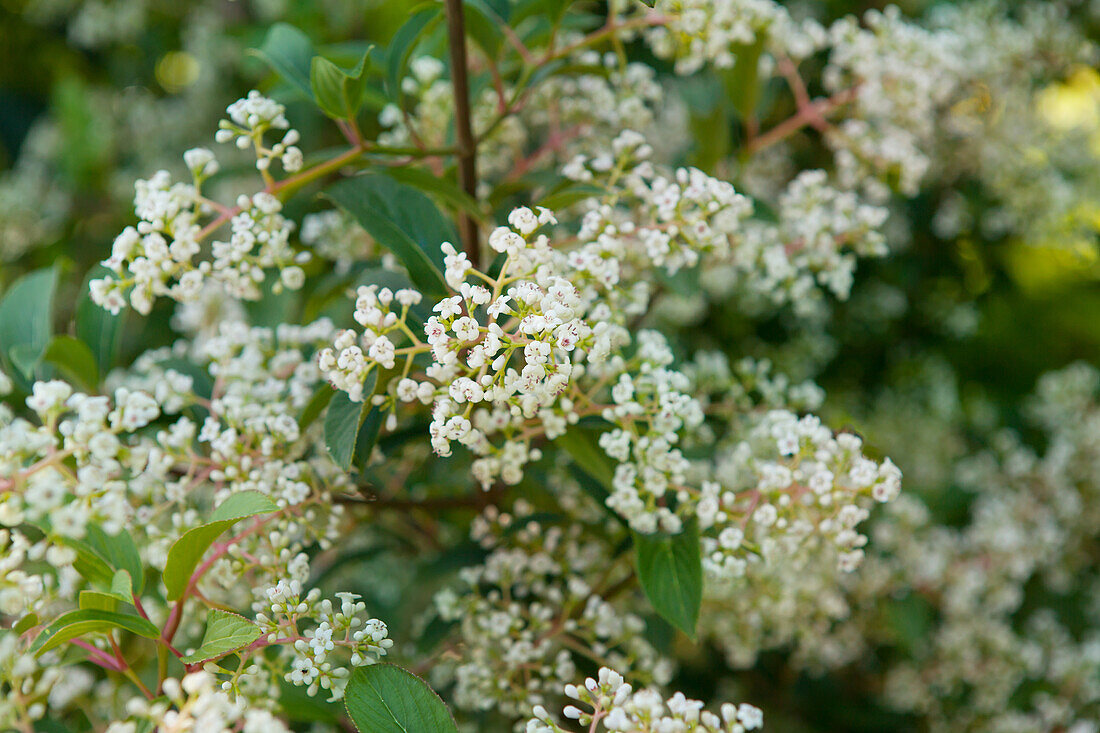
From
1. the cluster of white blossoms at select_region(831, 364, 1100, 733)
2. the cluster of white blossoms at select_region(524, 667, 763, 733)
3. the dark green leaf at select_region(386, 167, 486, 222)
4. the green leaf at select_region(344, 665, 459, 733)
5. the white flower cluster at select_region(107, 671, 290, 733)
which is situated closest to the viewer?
the white flower cluster at select_region(107, 671, 290, 733)

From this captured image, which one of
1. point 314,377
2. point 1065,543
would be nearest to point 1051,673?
point 1065,543

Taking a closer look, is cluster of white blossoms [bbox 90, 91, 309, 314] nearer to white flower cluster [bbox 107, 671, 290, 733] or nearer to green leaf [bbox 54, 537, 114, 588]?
green leaf [bbox 54, 537, 114, 588]

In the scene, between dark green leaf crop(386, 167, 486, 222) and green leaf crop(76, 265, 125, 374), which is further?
green leaf crop(76, 265, 125, 374)

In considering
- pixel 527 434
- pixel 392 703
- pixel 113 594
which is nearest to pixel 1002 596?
pixel 527 434

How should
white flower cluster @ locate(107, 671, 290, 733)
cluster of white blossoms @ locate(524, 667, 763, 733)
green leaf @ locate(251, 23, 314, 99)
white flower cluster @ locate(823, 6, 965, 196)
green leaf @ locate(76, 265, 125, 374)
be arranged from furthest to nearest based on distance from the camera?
1. white flower cluster @ locate(823, 6, 965, 196)
2. green leaf @ locate(76, 265, 125, 374)
3. green leaf @ locate(251, 23, 314, 99)
4. cluster of white blossoms @ locate(524, 667, 763, 733)
5. white flower cluster @ locate(107, 671, 290, 733)

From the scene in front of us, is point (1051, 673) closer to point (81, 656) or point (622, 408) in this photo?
point (622, 408)

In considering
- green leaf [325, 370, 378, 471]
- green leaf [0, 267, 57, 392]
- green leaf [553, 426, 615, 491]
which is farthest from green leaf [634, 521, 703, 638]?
green leaf [0, 267, 57, 392]
